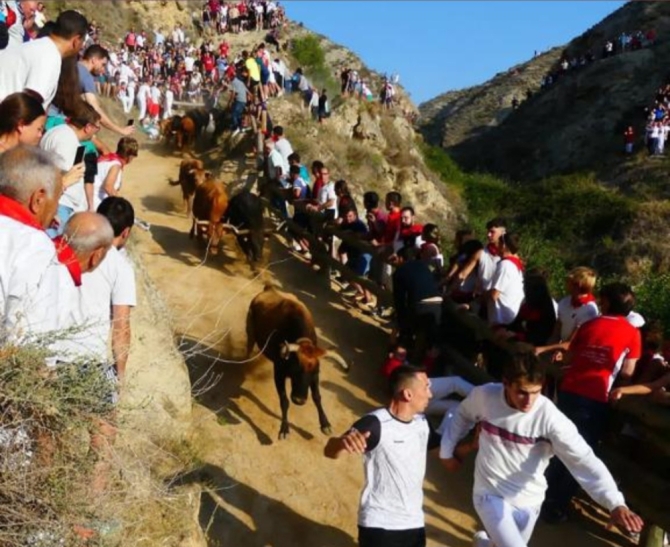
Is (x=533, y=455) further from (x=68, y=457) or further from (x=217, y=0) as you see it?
(x=217, y=0)

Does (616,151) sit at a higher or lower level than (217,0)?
lower

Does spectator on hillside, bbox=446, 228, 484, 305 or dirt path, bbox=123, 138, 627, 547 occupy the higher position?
spectator on hillside, bbox=446, 228, 484, 305

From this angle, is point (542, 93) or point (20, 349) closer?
point (20, 349)

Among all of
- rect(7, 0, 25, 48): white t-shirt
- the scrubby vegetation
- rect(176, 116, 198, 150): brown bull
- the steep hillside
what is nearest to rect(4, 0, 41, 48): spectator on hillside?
rect(7, 0, 25, 48): white t-shirt

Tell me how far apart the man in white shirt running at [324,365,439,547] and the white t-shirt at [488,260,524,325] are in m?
3.14

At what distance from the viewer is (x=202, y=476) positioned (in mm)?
7367

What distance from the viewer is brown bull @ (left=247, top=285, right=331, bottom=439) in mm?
8336

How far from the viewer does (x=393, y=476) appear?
5117 mm

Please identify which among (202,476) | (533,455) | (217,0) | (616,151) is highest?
(217,0)

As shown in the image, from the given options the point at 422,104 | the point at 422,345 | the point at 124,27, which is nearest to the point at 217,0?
the point at 124,27

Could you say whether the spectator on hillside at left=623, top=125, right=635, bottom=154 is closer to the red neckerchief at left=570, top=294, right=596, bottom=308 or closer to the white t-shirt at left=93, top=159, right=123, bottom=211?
the red neckerchief at left=570, top=294, right=596, bottom=308

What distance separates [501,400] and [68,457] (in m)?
2.84

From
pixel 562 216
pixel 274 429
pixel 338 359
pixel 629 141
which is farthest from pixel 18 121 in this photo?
pixel 629 141

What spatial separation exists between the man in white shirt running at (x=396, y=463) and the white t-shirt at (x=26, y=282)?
208 centimetres
